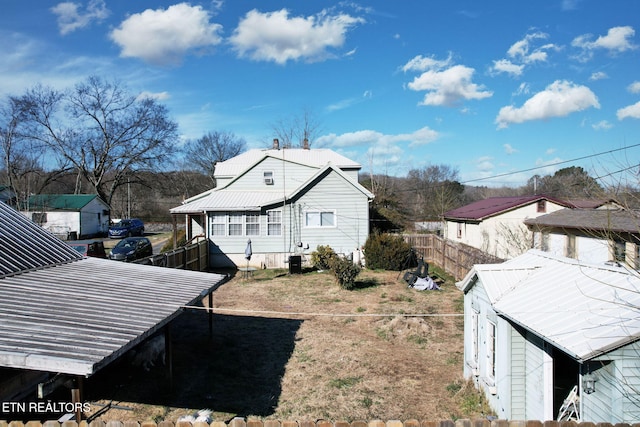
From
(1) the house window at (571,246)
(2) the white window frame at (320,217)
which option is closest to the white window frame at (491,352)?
(2) the white window frame at (320,217)

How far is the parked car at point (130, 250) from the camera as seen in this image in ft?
70.8

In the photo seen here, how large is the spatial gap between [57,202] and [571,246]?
142 feet

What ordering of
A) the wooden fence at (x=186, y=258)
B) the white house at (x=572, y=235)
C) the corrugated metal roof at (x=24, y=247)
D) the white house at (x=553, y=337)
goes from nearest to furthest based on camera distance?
the white house at (x=553, y=337)
the corrugated metal roof at (x=24, y=247)
the wooden fence at (x=186, y=258)
the white house at (x=572, y=235)

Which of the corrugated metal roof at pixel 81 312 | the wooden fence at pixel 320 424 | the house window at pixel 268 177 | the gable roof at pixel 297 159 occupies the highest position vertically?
the gable roof at pixel 297 159

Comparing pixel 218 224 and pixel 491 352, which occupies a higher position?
pixel 218 224

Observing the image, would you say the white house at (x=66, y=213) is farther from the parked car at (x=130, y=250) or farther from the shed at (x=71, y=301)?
the shed at (x=71, y=301)

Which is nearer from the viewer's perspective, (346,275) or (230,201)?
(346,275)

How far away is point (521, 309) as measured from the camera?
246 inches

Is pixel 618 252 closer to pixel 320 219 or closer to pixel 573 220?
pixel 320 219

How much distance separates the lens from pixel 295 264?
70.3 ft

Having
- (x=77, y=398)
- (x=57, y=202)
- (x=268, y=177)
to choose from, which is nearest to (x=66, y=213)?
(x=57, y=202)

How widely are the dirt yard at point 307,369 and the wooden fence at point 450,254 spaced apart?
279cm

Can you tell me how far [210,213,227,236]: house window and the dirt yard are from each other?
8.28m

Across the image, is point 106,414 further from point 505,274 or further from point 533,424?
point 505,274
